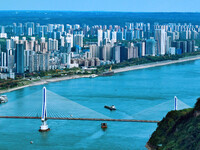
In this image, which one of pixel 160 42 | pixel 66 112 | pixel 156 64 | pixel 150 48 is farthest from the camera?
pixel 160 42

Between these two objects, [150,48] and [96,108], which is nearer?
[96,108]

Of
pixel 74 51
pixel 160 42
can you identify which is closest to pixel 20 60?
pixel 74 51

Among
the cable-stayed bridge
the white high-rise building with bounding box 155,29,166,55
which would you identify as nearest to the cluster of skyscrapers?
the white high-rise building with bounding box 155,29,166,55

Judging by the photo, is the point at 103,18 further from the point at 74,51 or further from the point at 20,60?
the point at 20,60

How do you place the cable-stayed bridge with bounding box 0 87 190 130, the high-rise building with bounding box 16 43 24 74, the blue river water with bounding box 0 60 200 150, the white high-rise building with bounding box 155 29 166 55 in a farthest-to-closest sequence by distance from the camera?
the white high-rise building with bounding box 155 29 166 55
the high-rise building with bounding box 16 43 24 74
the cable-stayed bridge with bounding box 0 87 190 130
the blue river water with bounding box 0 60 200 150

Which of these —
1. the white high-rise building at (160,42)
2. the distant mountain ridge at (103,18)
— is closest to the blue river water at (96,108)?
the white high-rise building at (160,42)

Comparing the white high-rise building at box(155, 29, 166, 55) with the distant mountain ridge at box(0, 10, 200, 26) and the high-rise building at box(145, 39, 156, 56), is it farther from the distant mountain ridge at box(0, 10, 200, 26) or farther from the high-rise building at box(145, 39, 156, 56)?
the distant mountain ridge at box(0, 10, 200, 26)

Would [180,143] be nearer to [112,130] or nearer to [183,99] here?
[112,130]
